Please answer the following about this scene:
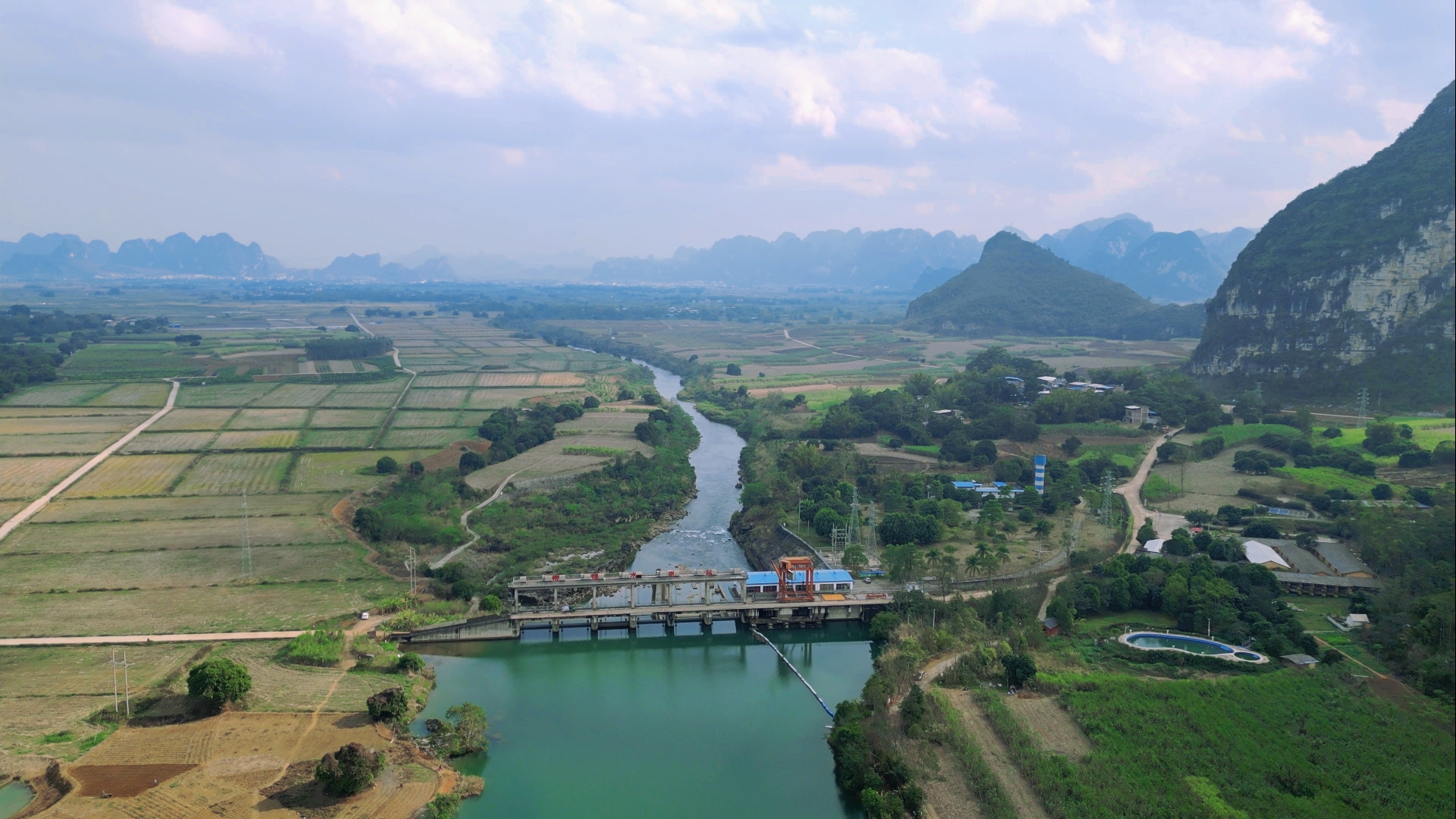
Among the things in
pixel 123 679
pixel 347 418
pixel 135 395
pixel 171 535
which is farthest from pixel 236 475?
pixel 135 395

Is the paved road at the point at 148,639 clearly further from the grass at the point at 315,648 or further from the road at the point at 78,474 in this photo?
the road at the point at 78,474

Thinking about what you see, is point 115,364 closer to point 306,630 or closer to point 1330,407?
point 306,630

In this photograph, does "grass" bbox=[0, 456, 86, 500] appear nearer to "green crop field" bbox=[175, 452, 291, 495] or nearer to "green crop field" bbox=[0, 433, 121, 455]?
"green crop field" bbox=[0, 433, 121, 455]

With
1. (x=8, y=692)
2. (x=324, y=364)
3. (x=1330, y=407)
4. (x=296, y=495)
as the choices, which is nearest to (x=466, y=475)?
(x=296, y=495)

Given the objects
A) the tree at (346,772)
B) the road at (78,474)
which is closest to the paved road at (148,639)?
the tree at (346,772)

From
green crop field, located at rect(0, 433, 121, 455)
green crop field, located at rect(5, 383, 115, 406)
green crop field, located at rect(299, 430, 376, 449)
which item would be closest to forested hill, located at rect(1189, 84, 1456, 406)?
green crop field, located at rect(299, 430, 376, 449)

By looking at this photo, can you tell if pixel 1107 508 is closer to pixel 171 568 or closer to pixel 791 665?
pixel 791 665
